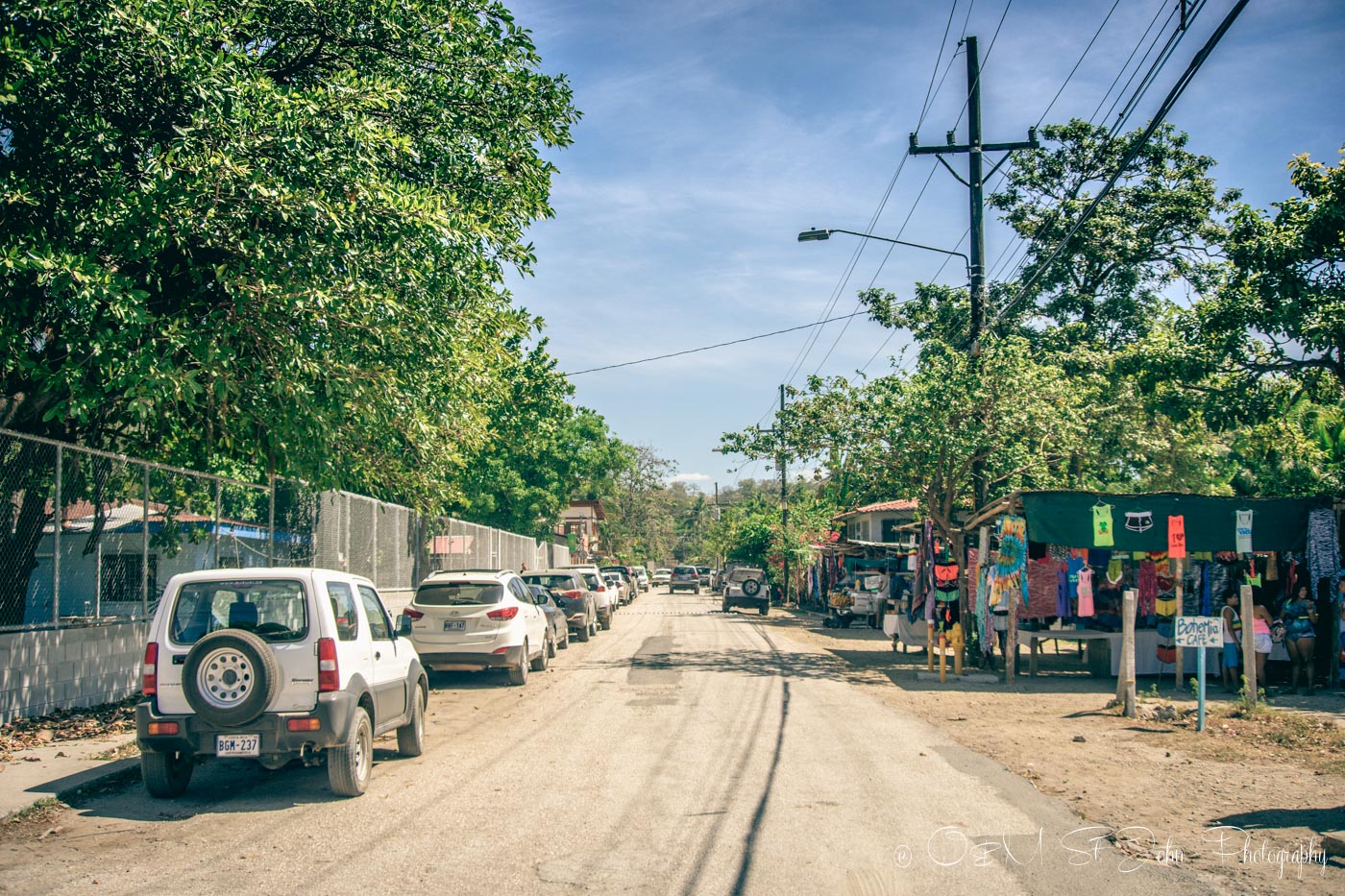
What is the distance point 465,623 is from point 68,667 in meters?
5.42

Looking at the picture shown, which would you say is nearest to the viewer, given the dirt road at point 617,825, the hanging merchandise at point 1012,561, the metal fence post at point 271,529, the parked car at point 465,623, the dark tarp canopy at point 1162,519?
the dirt road at point 617,825

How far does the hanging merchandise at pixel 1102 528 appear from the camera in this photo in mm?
16281

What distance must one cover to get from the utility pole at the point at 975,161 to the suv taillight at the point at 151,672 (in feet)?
49.8

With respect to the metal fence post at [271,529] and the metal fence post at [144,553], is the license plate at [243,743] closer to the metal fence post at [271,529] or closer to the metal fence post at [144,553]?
the metal fence post at [144,553]

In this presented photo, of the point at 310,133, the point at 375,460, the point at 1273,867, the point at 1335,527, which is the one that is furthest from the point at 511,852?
the point at 1335,527

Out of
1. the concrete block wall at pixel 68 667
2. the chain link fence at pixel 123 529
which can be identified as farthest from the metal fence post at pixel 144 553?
the concrete block wall at pixel 68 667

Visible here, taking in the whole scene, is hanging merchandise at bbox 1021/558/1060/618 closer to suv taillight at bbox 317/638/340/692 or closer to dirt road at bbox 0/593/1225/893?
dirt road at bbox 0/593/1225/893

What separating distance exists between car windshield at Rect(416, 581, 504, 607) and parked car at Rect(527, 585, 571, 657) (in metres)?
2.74

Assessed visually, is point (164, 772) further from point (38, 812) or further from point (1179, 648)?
point (1179, 648)

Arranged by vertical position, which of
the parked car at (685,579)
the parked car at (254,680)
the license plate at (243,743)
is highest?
the parked car at (254,680)

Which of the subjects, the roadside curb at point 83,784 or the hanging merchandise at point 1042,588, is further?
the hanging merchandise at point 1042,588

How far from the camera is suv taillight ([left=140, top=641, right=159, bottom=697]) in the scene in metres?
7.90

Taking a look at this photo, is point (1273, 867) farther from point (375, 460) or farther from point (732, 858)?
point (375, 460)

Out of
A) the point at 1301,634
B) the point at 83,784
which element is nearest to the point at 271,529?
the point at 83,784
